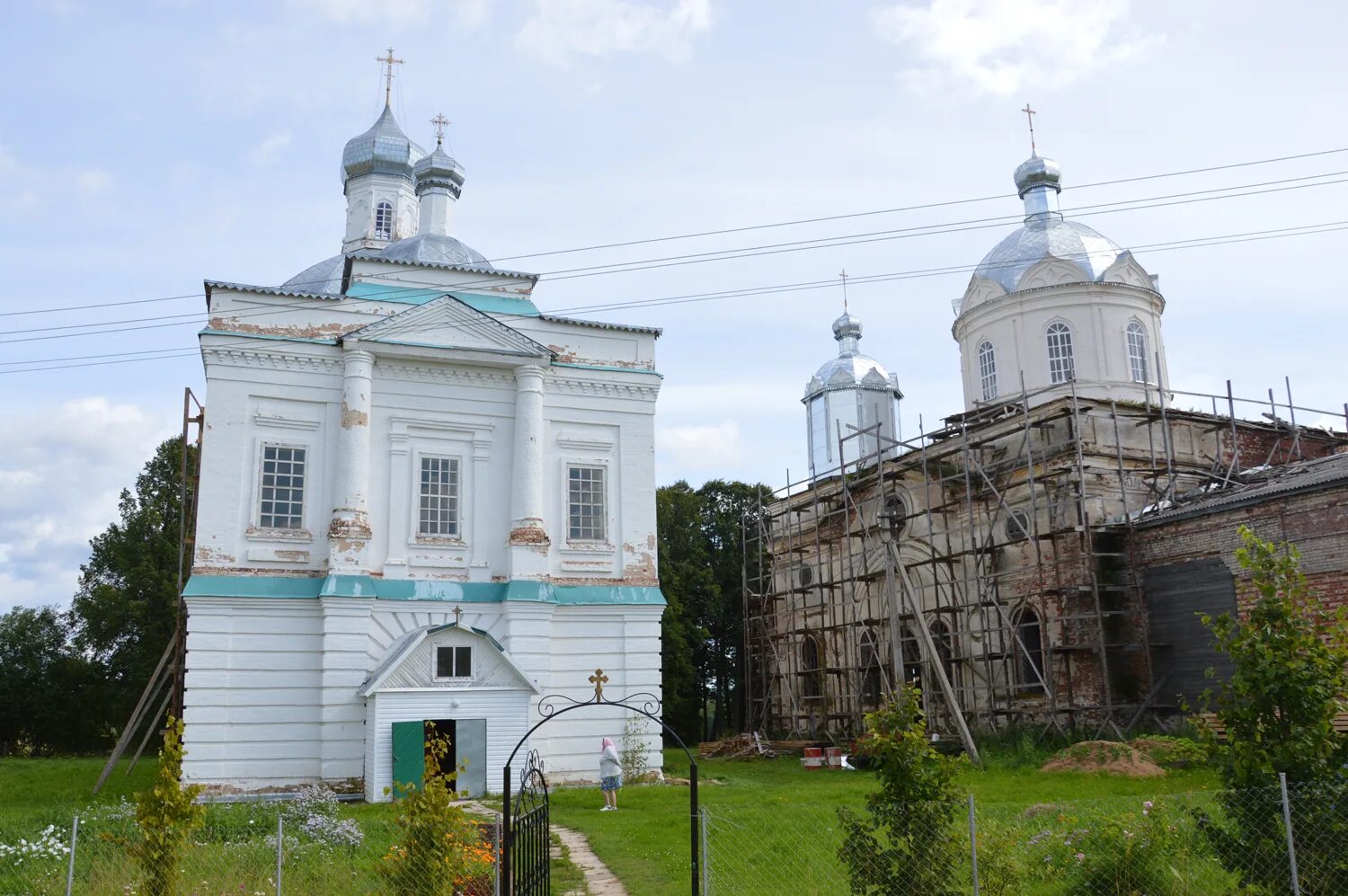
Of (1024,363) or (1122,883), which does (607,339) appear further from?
(1122,883)

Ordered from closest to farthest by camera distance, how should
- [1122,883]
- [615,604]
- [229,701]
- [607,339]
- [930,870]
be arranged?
[930,870], [1122,883], [229,701], [615,604], [607,339]

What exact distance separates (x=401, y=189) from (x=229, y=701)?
55.8ft

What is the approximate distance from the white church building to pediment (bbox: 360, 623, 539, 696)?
37 mm

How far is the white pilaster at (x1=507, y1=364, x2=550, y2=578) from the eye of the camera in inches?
844

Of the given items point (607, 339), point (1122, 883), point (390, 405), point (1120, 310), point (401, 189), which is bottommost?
point (1122, 883)

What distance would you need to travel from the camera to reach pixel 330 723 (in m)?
19.8

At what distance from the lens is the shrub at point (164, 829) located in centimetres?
955

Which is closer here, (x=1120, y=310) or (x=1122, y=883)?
(x=1122, y=883)

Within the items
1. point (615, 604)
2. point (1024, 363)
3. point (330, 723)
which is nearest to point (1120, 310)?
point (1024, 363)

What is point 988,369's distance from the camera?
98.7 feet

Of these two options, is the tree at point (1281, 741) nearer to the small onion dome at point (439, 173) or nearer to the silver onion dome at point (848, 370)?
the small onion dome at point (439, 173)

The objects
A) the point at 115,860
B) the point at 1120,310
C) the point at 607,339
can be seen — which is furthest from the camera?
the point at 1120,310

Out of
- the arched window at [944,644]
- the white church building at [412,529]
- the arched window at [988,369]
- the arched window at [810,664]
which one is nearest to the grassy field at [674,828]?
the white church building at [412,529]

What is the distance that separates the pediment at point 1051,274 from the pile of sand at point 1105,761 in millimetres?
13681
